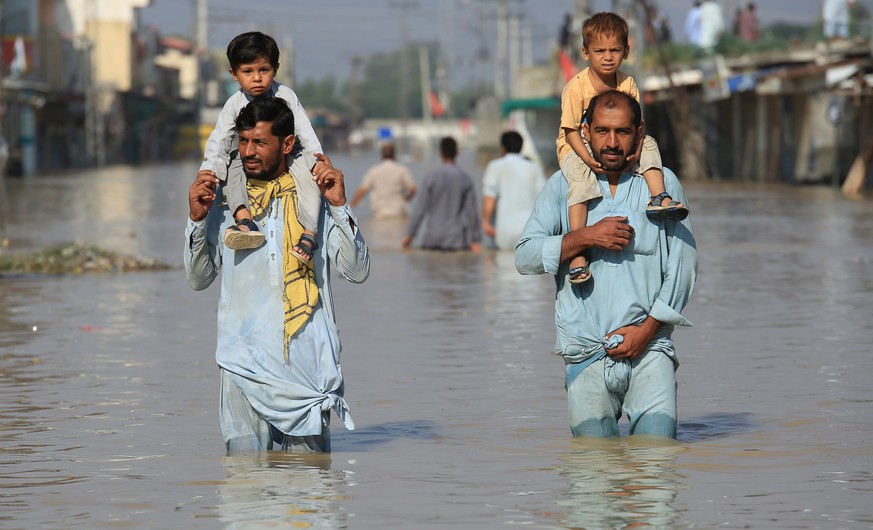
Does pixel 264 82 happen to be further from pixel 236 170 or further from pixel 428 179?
pixel 428 179

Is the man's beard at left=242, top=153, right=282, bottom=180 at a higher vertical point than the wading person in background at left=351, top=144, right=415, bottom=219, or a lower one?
higher

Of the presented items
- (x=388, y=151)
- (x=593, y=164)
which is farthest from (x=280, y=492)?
(x=388, y=151)

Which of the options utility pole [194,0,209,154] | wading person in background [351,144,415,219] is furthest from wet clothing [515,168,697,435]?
utility pole [194,0,209,154]

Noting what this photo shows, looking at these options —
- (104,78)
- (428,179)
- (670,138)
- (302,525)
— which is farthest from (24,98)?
(302,525)

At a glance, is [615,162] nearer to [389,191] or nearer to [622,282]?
[622,282]

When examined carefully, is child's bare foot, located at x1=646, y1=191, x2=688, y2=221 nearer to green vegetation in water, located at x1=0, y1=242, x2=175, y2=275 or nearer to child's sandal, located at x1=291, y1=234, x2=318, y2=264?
child's sandal, located at x1=291, y1=234, x2=318, y2=264

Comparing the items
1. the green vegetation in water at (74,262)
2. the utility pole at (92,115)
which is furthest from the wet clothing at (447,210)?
the utility pole at (92,115)

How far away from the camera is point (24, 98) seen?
58.1 metres

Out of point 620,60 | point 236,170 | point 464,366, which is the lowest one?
point 464,366

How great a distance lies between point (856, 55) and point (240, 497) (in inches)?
1131

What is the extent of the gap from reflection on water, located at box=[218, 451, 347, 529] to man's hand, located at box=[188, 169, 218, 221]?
3.04 feet

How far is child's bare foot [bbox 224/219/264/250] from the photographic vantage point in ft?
17.7

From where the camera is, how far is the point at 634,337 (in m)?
5.52

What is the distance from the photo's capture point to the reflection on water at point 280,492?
516 cm
